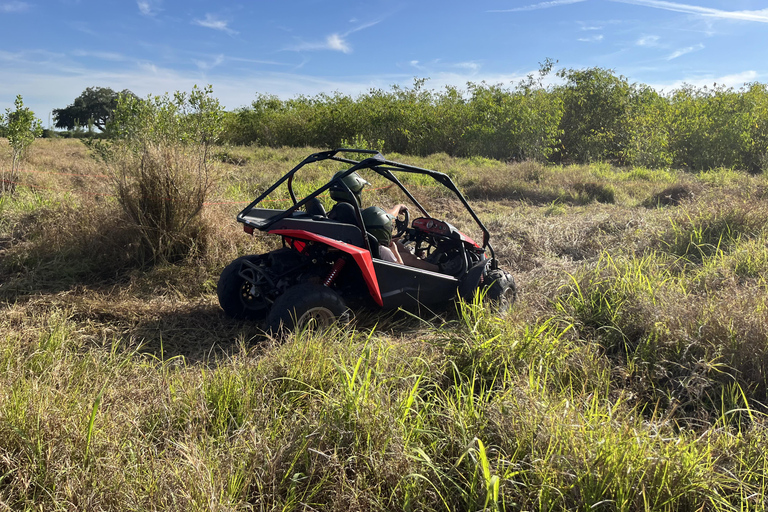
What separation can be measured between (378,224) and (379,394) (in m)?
1.83


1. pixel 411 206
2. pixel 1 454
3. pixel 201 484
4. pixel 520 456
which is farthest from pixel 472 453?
pixel 411 206

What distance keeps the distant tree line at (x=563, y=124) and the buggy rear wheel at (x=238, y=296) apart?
456 inches

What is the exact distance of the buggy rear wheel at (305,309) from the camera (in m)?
3.28

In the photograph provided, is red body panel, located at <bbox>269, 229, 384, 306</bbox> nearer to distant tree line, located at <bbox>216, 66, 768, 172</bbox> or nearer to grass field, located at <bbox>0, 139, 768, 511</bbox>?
grass field, located at <bbox>0, 139, 768, 511</bbox>

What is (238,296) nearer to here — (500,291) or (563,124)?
(500,291)

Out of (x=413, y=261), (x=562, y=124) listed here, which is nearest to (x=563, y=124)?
(x=562, y=124)

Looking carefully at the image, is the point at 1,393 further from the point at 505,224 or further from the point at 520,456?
the point at 505,224

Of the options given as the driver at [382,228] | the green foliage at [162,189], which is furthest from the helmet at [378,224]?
the green foliage at [162,189]

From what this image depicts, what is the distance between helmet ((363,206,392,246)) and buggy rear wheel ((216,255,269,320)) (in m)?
0.92

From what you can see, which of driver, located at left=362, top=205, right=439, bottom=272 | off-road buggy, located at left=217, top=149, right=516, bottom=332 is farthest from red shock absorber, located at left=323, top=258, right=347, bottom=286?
driver, located at left=362, top=205, right=439, bottom=272

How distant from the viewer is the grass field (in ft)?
6.10

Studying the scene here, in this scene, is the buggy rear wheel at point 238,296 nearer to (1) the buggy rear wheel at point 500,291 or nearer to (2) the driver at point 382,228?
(2) the driver at point 382,228

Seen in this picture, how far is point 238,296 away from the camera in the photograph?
13.1 feet

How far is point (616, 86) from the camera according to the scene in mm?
18953
